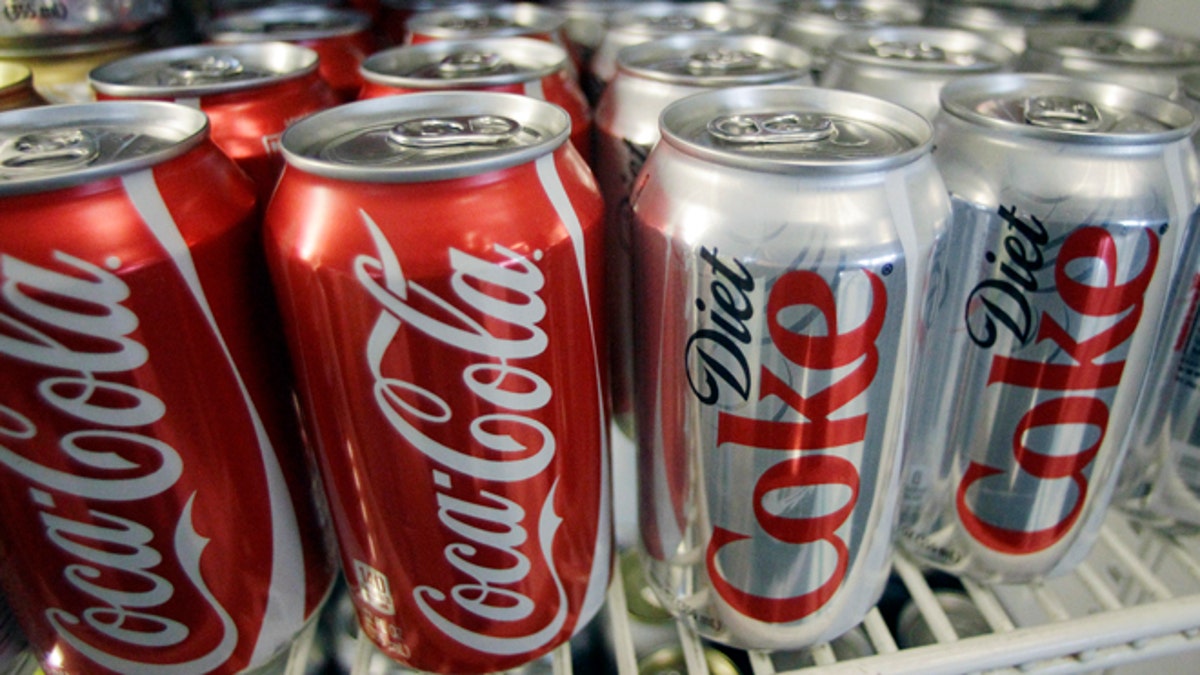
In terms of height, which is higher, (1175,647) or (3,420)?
(3,420)

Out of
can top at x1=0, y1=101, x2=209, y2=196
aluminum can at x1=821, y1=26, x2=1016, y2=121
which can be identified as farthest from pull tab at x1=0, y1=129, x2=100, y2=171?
aluminum can at x1=821, y1=26, x2=1016, y2=121

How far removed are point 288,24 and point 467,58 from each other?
1.33 ft

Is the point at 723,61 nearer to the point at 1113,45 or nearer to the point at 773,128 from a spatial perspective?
the point at 773,128

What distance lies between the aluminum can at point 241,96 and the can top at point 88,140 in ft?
0.15

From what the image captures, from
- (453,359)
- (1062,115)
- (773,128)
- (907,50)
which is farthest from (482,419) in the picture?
(907,50)

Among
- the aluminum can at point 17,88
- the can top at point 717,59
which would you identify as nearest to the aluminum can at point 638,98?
the can top at point 717,59

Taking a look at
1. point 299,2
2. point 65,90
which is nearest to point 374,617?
point 65,90

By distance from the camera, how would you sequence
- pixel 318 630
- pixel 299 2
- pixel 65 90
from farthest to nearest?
pixel 299 2, pixel 318 630, pixel 65 90

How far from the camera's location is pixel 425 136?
2.05ft

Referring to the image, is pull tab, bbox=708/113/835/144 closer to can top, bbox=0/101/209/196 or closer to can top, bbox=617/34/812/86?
can top, bbox=617/34/812/86

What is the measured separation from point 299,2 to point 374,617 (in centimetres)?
101

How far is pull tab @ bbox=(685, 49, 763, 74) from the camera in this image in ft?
2.77

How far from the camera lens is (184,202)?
0.56m

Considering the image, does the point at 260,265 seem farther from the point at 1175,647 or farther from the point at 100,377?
the point at 1175,647
